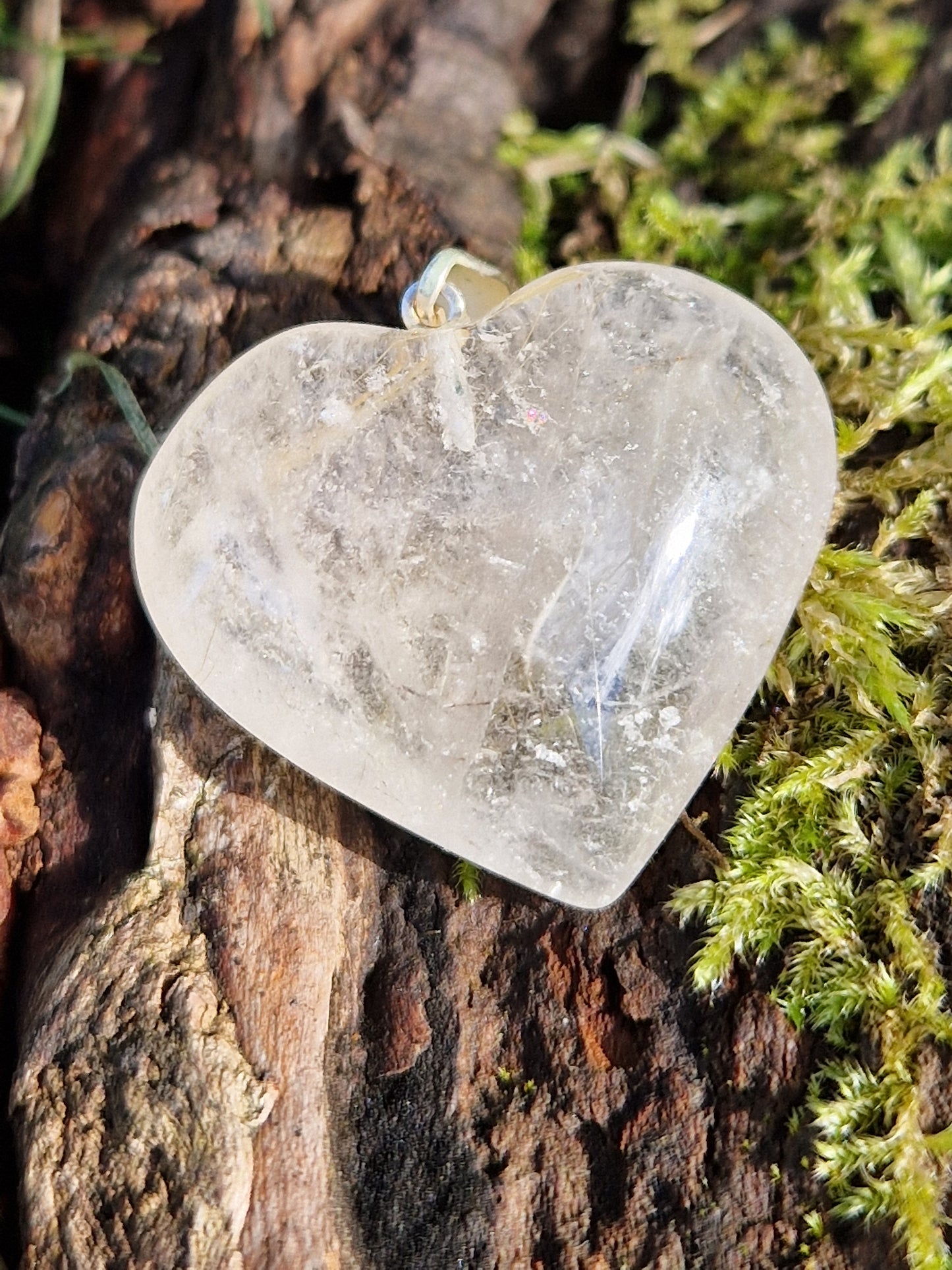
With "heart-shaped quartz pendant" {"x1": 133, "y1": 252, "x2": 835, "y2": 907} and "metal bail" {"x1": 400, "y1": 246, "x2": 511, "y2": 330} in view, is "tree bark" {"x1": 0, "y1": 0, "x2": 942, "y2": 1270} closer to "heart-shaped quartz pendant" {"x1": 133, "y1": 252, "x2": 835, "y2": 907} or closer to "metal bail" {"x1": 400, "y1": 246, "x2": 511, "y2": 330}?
"heart-shaped quartz pendant" {"x1": 133, "y1": 252, "x2": 835, "y2": 907}

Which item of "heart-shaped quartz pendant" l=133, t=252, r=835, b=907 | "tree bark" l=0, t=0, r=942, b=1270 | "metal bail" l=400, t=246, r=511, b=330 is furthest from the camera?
"metal bail" l=400, t=246, r=511, b=330

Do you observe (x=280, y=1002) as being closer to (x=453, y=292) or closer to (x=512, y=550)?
(x=512, y=550)

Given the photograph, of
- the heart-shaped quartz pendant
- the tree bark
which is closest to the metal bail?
the heart-shaped quartz pendant

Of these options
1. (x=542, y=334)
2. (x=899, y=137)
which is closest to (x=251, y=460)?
(x=542, y=334)

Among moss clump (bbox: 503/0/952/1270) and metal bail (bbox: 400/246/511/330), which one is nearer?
moss clump (bbox: 503/0/952/1270)

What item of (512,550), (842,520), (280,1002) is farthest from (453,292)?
(280,1002)

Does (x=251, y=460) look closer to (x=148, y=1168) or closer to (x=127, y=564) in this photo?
(x=127, y=564)
